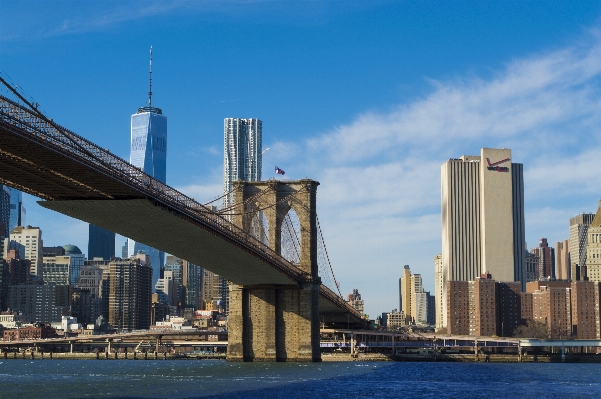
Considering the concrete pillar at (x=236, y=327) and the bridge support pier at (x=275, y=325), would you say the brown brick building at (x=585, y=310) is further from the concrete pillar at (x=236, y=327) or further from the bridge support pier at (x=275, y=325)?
the concrete pillar at (x=236, y=327)

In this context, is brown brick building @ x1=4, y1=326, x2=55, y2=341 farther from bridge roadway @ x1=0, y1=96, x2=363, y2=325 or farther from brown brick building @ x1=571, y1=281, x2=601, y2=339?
bridge roadway @ x1=0, y1=96, x2=363, y2=325

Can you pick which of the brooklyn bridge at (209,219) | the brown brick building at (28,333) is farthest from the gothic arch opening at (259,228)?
the brown brick building at (28,333)

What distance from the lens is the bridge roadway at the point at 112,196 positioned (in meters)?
39.2

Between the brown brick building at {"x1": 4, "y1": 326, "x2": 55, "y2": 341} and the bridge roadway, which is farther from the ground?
the bridge roadway

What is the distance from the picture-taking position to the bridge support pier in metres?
80.9

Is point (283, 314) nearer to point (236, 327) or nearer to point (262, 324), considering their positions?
point (262, 324)

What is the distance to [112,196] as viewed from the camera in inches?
1959

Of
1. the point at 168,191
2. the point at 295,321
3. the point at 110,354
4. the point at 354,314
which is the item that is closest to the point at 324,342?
the point at 354,314

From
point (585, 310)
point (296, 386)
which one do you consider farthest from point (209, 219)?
point (585, 310)

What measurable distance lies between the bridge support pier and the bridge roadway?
14.0 ft

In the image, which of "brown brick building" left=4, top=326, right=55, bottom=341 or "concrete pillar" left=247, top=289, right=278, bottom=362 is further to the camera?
"brown brick building" left=4, top=326, right=55, bottom=341

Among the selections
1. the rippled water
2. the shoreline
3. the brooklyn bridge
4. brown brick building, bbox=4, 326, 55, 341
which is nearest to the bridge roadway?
the brooklyn bridge

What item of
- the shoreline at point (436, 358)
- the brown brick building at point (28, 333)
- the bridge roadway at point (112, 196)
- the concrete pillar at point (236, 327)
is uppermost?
the bridge roadway at point (112, 196)

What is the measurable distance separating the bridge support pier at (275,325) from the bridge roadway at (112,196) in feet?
14.0
